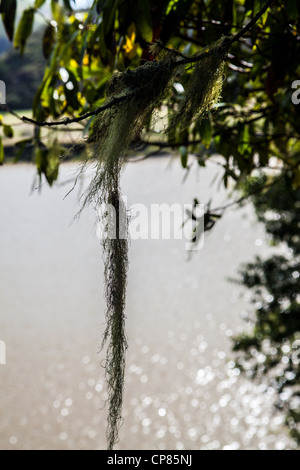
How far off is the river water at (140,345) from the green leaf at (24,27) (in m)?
2.56

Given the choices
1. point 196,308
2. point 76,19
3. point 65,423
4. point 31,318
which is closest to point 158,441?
point 65,423

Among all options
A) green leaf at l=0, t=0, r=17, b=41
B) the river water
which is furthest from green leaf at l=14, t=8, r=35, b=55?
the river water

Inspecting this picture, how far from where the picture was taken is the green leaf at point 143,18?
974 mm

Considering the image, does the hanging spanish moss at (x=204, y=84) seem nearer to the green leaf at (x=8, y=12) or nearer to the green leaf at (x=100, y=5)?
the green leaf at (x=100, y=5)

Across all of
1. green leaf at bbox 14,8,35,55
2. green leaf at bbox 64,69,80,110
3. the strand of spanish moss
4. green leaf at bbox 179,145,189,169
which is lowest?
the strand of spanish moss

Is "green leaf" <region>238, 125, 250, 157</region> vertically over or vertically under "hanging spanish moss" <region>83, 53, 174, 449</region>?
over

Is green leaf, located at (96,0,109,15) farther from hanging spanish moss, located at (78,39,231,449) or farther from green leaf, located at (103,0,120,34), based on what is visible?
hanging spanish moss, located at (78,39,231,449)

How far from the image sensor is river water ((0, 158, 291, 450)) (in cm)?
533

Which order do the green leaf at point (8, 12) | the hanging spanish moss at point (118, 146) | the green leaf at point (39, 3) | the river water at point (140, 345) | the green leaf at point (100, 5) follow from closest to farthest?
the hanging spanish moss at point (118, 146), the green leaf at point (100, 5), the green leaf at point (8, 12), the green leaf at point (39, 3), the river water at point (140, 345)

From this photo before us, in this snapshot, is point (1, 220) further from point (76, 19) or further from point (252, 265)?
point (76, 19)

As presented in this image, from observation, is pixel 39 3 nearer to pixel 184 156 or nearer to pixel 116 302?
pixel 184 156

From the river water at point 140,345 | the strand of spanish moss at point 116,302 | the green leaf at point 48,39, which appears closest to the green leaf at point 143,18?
the strand of spanish moss at point 116,302

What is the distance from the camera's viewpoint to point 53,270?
8.48 metres

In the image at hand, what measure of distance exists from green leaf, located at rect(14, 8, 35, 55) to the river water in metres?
2.56
